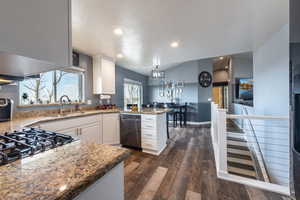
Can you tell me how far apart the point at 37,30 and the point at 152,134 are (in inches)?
98.7

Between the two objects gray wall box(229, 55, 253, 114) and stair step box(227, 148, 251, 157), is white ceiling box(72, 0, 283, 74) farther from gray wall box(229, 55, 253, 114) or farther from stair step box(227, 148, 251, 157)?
gray wall box(229, 55, 253, 114)

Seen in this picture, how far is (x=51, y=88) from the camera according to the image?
2709mm

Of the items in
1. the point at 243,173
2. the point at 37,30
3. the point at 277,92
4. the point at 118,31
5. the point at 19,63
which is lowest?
the point at 243,173

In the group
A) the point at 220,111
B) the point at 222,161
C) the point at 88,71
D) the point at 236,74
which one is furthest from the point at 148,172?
the point at 236,74

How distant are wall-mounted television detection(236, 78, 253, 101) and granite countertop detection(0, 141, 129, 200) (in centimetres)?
634

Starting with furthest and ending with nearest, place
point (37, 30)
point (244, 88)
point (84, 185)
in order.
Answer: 1. point (244, 88)
2. point (37, 30)
3. point (84, 185)

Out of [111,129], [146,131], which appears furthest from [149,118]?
[111,129]

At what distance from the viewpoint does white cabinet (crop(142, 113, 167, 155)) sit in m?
2.74

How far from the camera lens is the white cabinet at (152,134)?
2738mm

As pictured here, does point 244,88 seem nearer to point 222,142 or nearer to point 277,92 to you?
point 277,92

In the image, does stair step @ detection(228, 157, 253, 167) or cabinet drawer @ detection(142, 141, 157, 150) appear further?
cabinet drawer @ detection(142, 141, 157, 150)

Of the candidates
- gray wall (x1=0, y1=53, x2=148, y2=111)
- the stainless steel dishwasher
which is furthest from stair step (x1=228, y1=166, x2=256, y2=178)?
gray wall (x1=0, y1=53, x2=148, y2=111)

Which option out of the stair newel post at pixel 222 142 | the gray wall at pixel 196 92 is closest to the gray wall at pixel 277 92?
the stair newel post at pixel 222 142

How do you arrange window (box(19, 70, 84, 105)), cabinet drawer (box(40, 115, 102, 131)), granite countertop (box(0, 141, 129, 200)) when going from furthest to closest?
window (box(19, 70, 84, 105)) → cabinet drawer (box(40, 115, 102, 131)) → granite countertop (box(0, 141, 129, 200))
